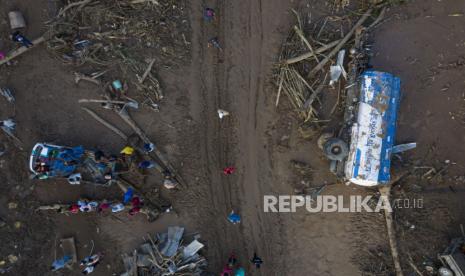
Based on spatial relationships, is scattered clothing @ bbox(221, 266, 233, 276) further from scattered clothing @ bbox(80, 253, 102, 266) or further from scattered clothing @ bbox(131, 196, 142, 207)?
scattered clothing @ bbox(80, 253, 102, 266)

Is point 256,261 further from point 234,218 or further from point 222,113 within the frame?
point 222,113

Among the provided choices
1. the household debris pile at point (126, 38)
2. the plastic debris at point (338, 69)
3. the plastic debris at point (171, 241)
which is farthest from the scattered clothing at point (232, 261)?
the plastic debris at point (338, 69)

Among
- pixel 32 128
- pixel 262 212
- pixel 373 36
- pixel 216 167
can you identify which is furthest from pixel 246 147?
pixel 32 128

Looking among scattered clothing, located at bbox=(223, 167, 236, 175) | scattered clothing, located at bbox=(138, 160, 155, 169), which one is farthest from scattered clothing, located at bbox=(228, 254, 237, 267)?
scattered clothing, located at bbox=(138, 160, 155, 169)

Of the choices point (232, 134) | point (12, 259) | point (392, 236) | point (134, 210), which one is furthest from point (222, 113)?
point (12, 259)

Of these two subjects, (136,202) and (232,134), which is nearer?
(136,202)

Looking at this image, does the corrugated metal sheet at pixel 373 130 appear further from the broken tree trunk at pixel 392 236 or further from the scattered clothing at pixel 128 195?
the scattered clothing at pixel 128 195

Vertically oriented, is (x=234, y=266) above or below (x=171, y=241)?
below
